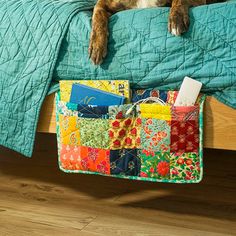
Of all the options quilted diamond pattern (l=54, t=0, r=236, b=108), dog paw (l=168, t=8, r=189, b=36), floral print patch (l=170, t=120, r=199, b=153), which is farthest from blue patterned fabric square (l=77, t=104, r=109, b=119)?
dog paw (l=168, t=8, r=189, b=36)

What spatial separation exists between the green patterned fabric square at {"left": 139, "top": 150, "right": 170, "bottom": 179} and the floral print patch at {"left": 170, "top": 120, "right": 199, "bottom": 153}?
0.15 feet

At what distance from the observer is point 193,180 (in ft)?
4.14

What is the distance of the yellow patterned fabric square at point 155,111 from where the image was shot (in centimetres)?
125

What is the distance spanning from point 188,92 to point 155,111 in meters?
0.12

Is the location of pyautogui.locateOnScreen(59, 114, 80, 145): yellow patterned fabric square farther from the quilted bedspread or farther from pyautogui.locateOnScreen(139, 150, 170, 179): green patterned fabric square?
pyautogui.locateOnScreen(139, 150, 170, 179): green patterned fabric square

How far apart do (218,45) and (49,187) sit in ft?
3.28

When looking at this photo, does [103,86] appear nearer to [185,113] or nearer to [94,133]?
[94,133]

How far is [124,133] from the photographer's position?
1.32 meters

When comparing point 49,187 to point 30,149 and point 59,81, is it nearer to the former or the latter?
point 30,149

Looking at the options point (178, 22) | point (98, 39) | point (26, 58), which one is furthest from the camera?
point (26, 58)

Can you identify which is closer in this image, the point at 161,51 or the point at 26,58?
the point at 161,51

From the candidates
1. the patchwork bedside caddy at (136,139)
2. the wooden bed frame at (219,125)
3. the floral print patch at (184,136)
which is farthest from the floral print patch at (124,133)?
the wooden bed frame at (219,125)

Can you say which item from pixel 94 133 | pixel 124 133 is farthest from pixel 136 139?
pixel 94 133

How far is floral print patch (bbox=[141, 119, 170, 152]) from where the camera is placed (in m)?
1.25
